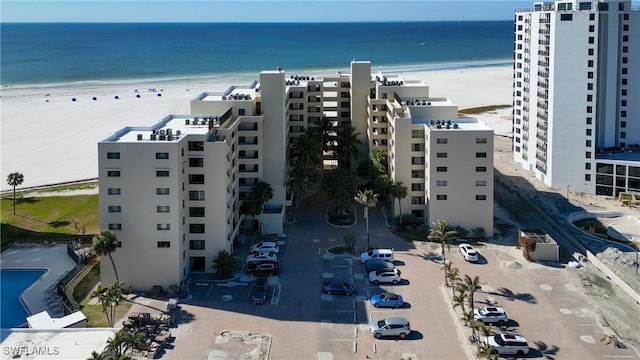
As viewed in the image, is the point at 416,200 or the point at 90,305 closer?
the point at 90,305

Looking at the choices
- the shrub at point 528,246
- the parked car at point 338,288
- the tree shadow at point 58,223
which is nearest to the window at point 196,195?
the parked car at point 338,288

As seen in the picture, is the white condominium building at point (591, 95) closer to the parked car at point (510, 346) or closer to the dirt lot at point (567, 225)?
the dirt lot at point (567, 225)

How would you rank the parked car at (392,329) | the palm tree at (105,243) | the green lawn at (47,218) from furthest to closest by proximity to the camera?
the green lawn at (47,218) → the palm tree at (105,243) → the parked car at (392,329)

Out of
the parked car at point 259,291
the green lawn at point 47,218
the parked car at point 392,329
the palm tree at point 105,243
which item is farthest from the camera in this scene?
the green lawn at point 47,218

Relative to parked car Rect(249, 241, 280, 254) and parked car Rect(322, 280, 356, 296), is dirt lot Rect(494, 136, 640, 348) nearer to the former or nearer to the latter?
parked car Rect(322, 280, 356, 296)

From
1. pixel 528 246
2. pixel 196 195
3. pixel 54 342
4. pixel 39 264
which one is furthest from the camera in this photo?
pixel 39 264

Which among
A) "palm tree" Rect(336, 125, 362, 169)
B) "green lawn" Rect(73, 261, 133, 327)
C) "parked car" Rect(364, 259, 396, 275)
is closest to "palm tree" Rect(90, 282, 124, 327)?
"green lawn" Rect(73, 261, 133, 327)

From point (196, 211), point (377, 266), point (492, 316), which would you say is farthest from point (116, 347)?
point (377, 266)

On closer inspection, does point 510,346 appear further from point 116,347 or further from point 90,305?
point 90,305
